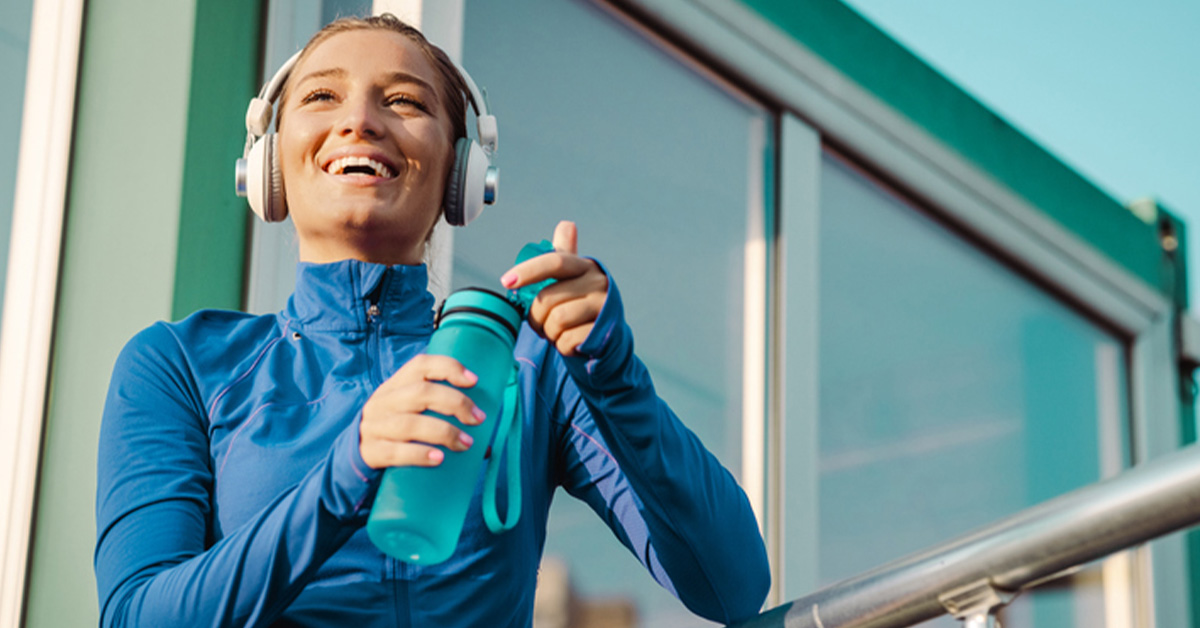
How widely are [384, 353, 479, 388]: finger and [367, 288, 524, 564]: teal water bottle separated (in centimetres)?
2

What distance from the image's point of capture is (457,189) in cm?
123

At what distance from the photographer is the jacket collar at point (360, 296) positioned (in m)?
1.16

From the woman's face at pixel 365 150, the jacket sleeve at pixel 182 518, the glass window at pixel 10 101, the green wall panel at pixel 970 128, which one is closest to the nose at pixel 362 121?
the woman's face at pixel 365 150

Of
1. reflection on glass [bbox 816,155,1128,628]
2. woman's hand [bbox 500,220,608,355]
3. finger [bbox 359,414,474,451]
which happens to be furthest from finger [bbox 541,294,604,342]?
reflection on glass [bbox 816,155,1128,628]

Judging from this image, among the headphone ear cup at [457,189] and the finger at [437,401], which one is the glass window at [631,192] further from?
the finger at [437,401]

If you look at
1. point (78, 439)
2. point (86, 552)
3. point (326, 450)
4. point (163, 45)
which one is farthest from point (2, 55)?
point (326, 450)

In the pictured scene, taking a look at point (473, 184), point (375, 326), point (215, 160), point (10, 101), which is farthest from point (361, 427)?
point (10, 101)

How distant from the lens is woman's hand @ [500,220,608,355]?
2.91 ft

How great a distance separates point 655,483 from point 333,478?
25 cm

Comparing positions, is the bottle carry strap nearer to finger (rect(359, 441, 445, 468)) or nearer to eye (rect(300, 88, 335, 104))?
finger (rect(359, 441, 445, 468))

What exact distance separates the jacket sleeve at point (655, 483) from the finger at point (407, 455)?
5.5 inches

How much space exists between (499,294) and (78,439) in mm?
998

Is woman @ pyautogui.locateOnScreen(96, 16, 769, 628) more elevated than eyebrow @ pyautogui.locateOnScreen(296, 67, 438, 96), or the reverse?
eyebrow @ pyautogui.locateOnScreen(296, 67, 438, 96)

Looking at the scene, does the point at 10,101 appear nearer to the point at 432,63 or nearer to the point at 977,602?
the point at 432,63
